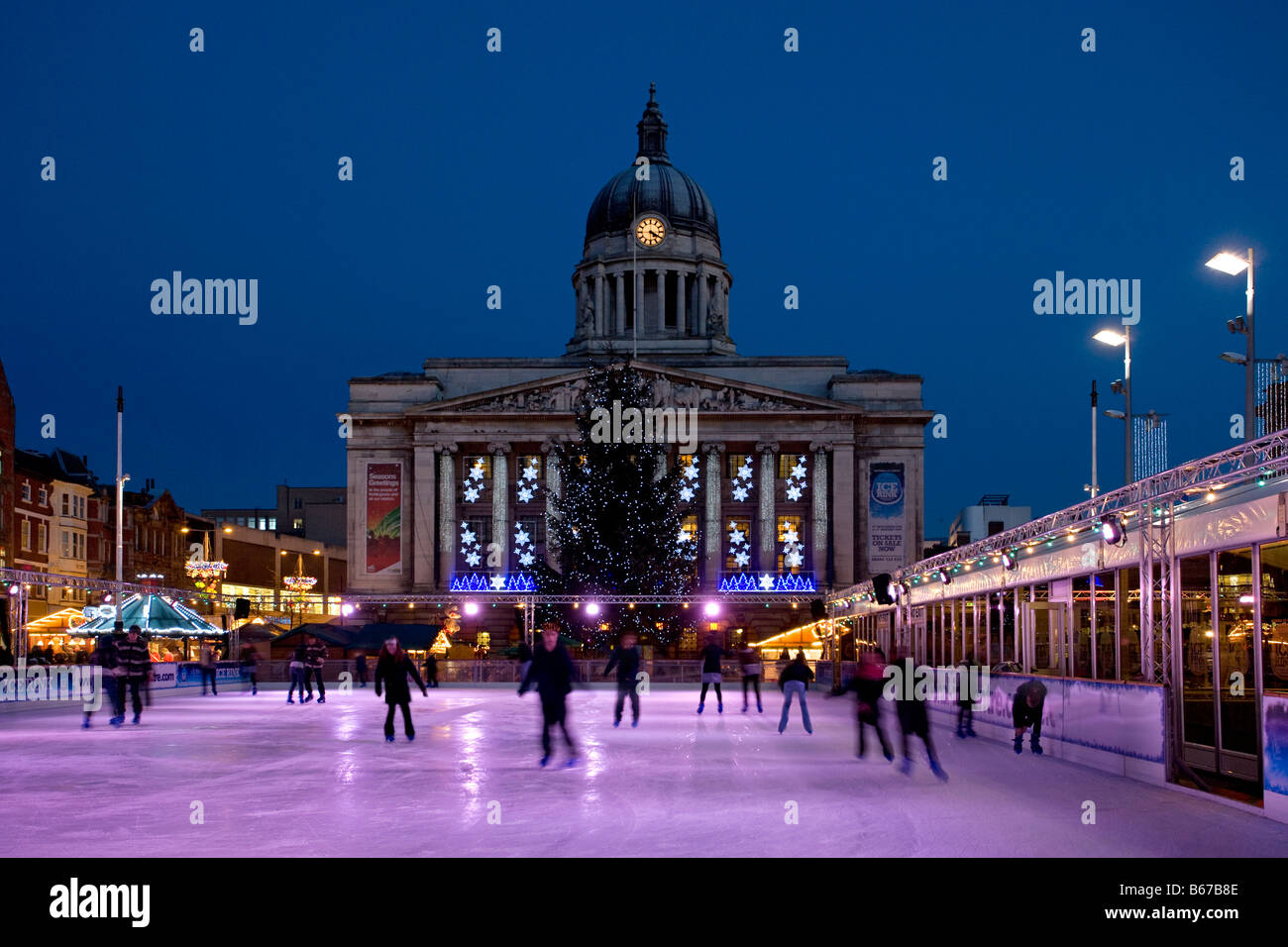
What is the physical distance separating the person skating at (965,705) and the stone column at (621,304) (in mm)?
76718

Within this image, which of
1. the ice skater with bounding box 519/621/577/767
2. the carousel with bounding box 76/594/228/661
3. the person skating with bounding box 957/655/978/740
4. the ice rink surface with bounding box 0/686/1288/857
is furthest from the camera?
the carousel with bounding box 76/594/228/661

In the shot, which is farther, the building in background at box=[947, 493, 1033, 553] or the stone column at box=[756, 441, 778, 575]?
the building in background at box=[947, 493, 1033, 553]

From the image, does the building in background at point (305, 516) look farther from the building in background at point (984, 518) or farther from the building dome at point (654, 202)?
the building in background at point (984, 518)

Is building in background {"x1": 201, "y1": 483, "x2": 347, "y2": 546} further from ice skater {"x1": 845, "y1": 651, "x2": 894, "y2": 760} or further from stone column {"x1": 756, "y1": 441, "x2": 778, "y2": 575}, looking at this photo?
ice skater {"x1": 845, "y1": 651, "x2": 894, "y2": 760}

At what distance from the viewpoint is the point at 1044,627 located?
80.7 feet

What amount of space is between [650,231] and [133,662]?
78184mm

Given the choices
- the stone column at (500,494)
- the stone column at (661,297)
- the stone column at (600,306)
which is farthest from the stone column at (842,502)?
the stone column at (600,306)

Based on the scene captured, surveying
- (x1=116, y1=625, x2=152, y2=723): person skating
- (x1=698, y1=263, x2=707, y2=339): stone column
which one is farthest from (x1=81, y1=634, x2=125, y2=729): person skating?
(x1=698, y1=263, x2=707, y2=339): stone column

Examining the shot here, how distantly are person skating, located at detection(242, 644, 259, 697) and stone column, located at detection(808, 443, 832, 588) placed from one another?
1440 inches

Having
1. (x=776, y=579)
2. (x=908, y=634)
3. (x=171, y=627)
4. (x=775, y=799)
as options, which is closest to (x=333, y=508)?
(x=776, y=579)

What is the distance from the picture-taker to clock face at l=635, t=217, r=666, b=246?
331 ft

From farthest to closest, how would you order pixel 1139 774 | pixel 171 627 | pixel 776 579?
pixel 776 579 → pixel 171 627 → pixel 1139 774

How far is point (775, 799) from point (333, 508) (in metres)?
121
